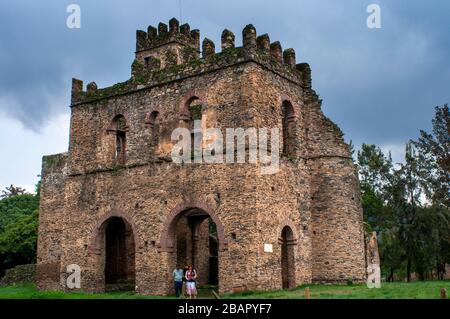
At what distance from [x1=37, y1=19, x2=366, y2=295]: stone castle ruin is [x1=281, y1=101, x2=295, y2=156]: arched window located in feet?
0.16

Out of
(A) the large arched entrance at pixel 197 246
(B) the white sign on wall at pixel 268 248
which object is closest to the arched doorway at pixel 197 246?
(A) the large arched entrance at pixel 197 246

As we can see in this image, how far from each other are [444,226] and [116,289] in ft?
62.8

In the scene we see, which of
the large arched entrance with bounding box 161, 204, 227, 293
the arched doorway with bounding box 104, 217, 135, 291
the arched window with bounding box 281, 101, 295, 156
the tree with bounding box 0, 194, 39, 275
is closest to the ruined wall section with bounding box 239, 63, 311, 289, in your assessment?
the arched window with bounding box 281, 101, 295, 156

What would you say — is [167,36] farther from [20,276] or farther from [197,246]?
[20,276]

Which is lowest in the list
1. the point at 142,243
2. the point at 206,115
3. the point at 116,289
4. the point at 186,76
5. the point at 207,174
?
the point at 116,289

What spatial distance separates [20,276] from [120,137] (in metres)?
10.8

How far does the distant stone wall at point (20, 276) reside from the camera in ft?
113

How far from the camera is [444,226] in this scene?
36.4m

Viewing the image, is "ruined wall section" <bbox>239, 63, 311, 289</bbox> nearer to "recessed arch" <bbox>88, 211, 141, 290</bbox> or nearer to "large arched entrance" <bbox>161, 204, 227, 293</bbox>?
"large arched entrance" <bbox>161, 204, 227, 293</bbox>

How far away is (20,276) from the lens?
114 ft

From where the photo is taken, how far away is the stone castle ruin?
2314cm

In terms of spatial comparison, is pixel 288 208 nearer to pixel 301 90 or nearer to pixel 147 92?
pixel 301 90

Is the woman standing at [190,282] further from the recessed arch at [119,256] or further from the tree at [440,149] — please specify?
the tree at [440,149]
